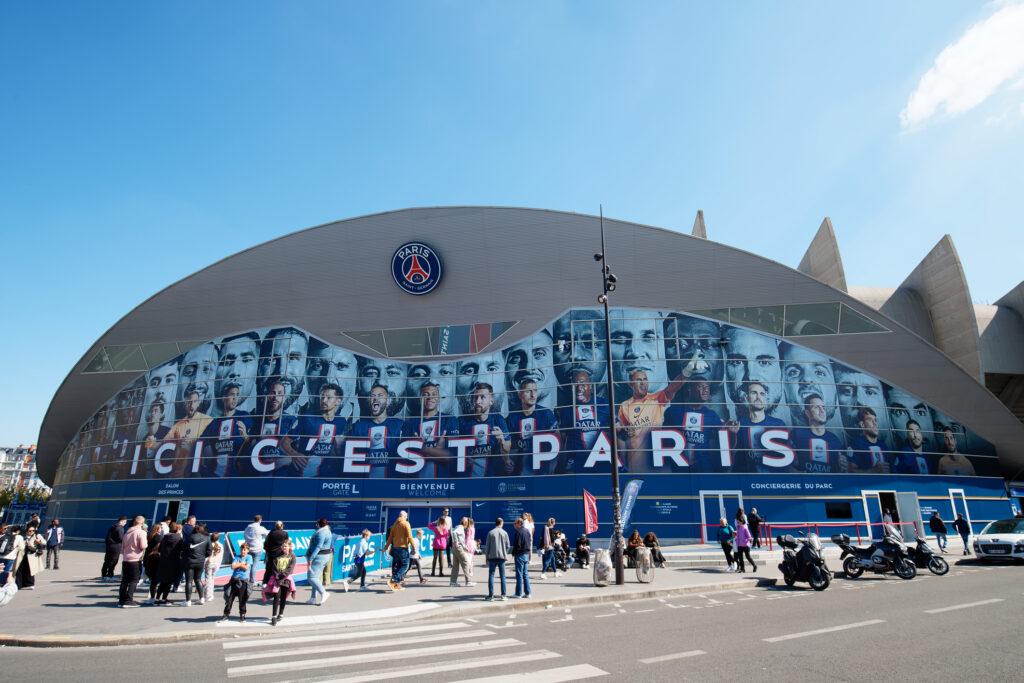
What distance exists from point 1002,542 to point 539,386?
63.9ft

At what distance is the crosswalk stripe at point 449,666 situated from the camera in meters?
6.60

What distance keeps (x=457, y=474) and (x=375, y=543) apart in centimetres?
1210

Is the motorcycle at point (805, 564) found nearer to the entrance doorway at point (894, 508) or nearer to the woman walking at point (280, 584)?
the woman walking at point (280, 584)

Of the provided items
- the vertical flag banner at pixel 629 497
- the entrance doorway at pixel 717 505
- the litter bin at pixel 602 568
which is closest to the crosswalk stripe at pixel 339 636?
the litter bin at pixel 602 568

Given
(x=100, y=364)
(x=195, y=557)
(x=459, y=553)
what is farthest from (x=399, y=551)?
(x=100, y=364)

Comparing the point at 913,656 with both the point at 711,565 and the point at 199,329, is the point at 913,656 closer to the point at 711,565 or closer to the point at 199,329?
the point at 711,565

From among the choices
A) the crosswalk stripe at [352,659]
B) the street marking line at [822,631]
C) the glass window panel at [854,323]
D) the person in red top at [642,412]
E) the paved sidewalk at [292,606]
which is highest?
the glass window panel at [854,323]

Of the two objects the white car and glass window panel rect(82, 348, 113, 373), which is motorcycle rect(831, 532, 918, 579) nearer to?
the white car

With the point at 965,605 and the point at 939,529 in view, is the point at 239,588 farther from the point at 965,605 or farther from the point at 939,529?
the point at 939,529

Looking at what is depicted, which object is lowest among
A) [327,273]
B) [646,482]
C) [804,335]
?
[646,482]

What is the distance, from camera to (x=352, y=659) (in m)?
7.61

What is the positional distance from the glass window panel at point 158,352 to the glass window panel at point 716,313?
33744mm

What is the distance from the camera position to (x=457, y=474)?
97.4 ft

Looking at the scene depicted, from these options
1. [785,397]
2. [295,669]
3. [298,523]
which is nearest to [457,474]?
[298,523]
